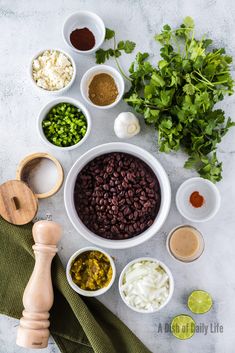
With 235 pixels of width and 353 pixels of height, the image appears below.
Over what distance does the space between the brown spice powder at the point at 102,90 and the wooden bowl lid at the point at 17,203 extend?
0.57 metres

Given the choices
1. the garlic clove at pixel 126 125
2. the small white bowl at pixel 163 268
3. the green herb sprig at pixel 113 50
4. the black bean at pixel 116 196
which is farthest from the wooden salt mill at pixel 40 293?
the green herb sprig at pixel 113 50

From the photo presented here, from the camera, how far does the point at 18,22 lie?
2.86m

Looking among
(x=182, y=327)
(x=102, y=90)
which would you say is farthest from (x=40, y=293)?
(x=102, y=90)

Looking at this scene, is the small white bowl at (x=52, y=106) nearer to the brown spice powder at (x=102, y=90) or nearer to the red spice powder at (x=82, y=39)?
the brown spice powder at (x=102, y=90)

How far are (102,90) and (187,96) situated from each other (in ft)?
1.53

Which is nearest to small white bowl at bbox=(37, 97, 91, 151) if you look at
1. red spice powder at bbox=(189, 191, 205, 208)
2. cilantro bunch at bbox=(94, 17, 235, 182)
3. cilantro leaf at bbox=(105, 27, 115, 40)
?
cilantro bunch at bbox=(94, 17, 235, 182)

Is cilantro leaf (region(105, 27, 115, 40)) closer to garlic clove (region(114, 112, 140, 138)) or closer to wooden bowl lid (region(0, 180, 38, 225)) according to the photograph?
garlic clove (region(114, 112, 140, 138))

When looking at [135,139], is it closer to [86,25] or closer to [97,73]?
[97,73]

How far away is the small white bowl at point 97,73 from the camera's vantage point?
273 cm

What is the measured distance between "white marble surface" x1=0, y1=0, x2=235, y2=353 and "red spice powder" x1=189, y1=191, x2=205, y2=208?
10 cm

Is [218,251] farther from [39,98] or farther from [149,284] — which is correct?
[39,98]

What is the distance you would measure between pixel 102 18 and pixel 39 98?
1.76 feet

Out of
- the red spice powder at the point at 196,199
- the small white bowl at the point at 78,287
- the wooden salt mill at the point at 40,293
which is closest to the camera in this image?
the wooden salt mill at the point at 40,293

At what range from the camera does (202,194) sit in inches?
111
